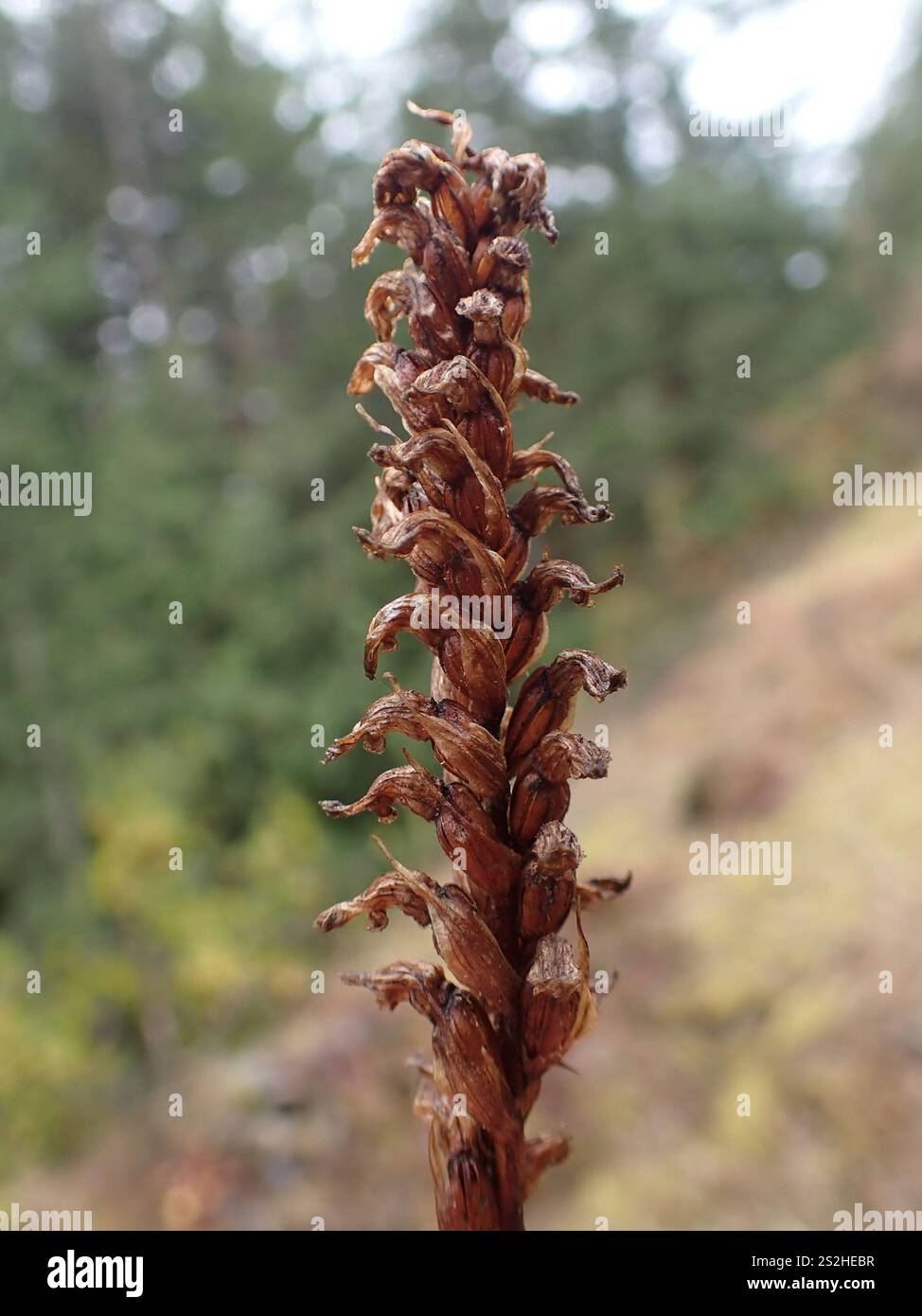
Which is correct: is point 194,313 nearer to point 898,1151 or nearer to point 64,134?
point 64,134

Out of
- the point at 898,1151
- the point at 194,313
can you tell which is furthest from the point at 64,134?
the point at 898,1151

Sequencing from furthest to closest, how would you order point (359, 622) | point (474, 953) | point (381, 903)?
point (359, 622), point (381, 903), point (474, 953)

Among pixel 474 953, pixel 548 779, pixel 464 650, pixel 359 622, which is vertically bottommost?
pixel 474 953

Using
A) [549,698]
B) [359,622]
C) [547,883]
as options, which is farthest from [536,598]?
[359,622]

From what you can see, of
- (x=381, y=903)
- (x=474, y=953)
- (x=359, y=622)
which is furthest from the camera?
(x=359, y=622)

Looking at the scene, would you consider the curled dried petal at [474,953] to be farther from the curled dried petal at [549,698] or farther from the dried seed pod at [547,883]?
the curled dried petal at [549,698]

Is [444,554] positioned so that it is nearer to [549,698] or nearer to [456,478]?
[456,478]
